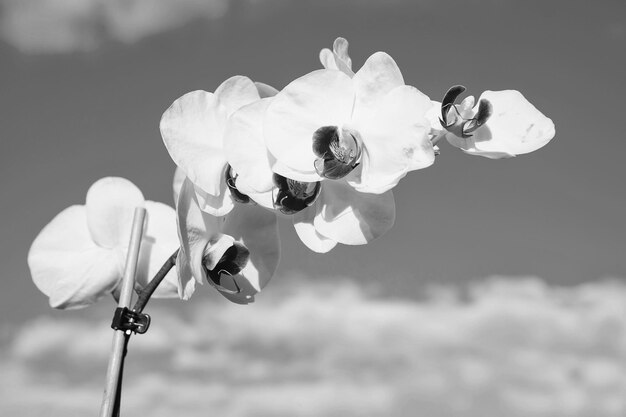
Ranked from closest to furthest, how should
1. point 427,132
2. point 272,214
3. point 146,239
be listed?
point 427,132
point 272,214
point 146,239

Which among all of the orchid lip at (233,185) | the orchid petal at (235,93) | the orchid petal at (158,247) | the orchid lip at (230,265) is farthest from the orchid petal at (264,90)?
the orchid petal at (158,247)

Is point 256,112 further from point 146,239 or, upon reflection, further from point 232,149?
point 146,239

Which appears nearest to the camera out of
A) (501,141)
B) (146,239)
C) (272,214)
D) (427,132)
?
(427,132)

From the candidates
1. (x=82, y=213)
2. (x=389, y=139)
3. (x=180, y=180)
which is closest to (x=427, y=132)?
(x=389, y=139)

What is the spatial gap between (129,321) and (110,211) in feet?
0.89

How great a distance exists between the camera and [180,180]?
49.9 inches

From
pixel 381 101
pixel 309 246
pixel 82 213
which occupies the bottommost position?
pixel 309 246

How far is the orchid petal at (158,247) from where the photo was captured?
56.4 inches

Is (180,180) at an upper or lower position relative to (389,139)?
upper

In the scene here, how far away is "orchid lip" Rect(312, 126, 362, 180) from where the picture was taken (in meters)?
1.06

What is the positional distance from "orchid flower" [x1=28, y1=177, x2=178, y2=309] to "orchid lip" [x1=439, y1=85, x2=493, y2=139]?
60cm

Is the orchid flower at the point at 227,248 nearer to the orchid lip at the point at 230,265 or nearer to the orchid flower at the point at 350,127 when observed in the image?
the orchid lip at the point at 230,265

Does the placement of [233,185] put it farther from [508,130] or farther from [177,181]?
[508,130]

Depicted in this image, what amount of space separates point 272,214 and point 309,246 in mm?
126
